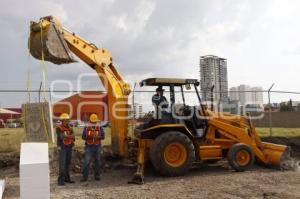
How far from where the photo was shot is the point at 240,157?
11812 millimetres

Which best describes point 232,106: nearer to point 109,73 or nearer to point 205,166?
point 205,166

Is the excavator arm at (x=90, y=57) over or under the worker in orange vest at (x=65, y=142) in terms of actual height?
over

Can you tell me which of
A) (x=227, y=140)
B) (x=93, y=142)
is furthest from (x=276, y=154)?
(x=93, y=142)

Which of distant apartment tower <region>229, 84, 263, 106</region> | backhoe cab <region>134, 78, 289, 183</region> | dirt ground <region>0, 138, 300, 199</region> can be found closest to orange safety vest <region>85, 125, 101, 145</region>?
dirt ground <region>0, 138, 300, 199</region>

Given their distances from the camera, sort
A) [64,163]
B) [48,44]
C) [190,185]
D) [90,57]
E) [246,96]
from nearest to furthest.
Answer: [190,185] < [48,44] < [64,163] < [90,57] < [246,96]

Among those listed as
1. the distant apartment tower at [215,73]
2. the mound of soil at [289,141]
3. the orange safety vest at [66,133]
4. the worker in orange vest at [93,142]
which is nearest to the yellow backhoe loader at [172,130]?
the worker in orange vest at [93,142]

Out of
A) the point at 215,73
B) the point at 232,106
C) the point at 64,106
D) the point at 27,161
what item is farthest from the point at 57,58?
the point at 215,73

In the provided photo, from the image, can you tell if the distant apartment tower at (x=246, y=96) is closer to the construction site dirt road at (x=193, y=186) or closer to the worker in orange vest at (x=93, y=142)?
the construction site dirt road at (x=193, y=186)

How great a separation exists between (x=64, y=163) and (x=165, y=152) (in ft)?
8.39

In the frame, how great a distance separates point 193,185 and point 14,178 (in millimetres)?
4826

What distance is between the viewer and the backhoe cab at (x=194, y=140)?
11164mm

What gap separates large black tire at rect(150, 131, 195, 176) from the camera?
11.0 meters

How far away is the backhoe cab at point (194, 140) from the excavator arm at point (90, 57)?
60cm

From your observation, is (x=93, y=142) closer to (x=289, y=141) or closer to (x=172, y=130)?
(x=172, y=130)
